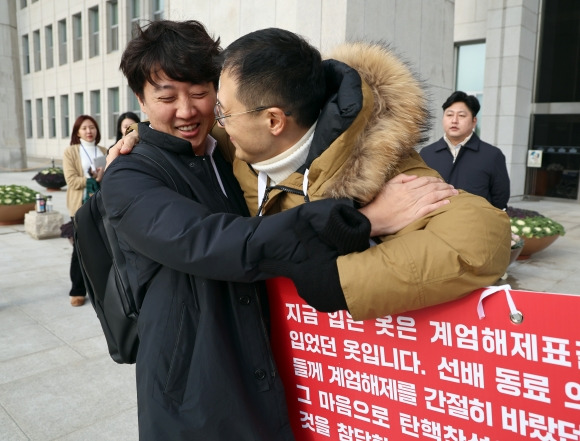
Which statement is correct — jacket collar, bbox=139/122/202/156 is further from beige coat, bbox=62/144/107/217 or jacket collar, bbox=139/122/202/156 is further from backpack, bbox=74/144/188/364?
beige coat, bbox=62/144/107/217

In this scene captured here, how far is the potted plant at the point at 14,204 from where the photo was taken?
9.88m

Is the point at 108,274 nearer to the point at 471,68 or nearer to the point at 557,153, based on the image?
the point at 557,153

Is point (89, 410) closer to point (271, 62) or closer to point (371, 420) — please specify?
point (371, 420)

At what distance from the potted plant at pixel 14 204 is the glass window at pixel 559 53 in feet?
41.9

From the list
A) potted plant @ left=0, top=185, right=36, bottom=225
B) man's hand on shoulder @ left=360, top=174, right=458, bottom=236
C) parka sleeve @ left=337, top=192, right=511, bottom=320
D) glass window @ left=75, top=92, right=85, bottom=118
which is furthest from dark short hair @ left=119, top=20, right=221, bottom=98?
glass window @ left=75, top=92, right=85, bottom=118

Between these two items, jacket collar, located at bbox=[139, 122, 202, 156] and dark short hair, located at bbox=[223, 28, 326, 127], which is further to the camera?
jacket collar, located at bbox=[139, 122, 202, 156]

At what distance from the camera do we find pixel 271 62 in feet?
4.74

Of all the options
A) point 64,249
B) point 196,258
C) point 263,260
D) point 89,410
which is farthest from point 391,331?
point 64,249

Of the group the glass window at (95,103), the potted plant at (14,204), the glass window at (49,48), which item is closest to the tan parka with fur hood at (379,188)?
the potted plant at (14,204)

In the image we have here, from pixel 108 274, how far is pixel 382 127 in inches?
40.5

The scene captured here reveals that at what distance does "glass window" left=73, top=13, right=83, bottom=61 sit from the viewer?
2536cm

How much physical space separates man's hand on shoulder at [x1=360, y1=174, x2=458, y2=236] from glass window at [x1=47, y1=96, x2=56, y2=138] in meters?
30.8

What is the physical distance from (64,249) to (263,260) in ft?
25.0

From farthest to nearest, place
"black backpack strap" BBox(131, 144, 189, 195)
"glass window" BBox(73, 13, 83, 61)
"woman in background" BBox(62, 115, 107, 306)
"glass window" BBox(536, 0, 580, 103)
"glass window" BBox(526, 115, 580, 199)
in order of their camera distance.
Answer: "glass window" BBox(73, 13, 83, 61) → "glass window" BBox(526, 115, 580, 199) → "glass window" BBox(536, 0, 580, 103) → "woman in background" BBox(62, 115, 107, 306) → "black backpack strap" BBox(131, 144, 189, 195)
